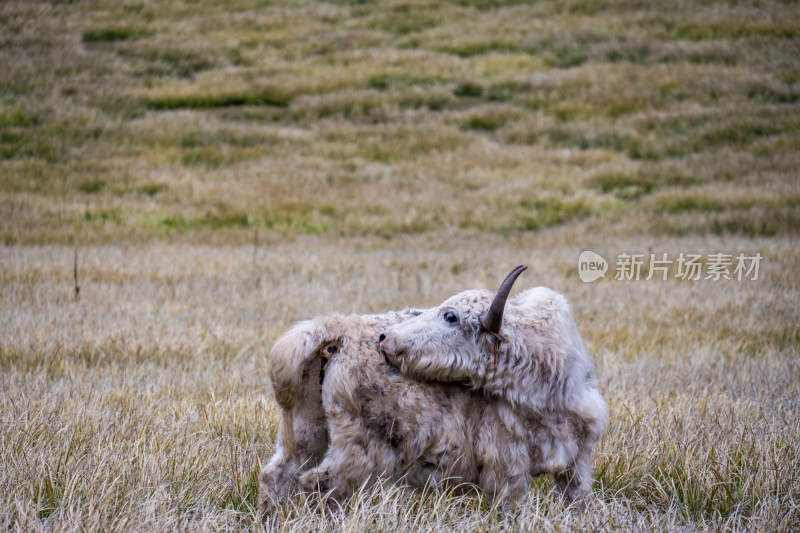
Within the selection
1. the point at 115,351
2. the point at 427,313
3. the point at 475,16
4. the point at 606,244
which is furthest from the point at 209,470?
the point at 475,16

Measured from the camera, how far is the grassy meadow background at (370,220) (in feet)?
11.0

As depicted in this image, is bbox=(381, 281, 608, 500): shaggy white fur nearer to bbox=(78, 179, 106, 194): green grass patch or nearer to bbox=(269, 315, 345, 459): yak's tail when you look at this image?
bbox=(269, 315, 345, 459): yak's tail

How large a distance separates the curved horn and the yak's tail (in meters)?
0.63

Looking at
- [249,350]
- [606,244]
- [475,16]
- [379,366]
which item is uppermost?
[475,16]

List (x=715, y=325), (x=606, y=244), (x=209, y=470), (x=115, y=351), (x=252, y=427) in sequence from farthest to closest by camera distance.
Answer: (x=606, y=244), (x=715, y=325), (x=115, y=351), (x=252, y=427), (x=209, y=470)

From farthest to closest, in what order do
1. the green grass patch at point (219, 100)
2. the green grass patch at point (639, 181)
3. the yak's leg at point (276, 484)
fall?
the green grass patch at point (219, 100) → the green grass patch at point (639, 181) → the yak's leg at point (276, 484)

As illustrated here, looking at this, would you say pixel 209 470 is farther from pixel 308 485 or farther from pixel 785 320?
pixel 785 320

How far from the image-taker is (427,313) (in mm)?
3010

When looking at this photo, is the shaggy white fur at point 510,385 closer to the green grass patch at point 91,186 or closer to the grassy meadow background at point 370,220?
the grassy meadow background at point 370,220

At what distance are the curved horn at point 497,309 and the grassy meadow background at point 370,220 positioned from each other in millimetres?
762

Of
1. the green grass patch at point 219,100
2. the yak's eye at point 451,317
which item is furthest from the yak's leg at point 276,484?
the green grass patch at point 219,100

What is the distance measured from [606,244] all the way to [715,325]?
7.17 meters

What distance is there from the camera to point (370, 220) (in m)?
17.3

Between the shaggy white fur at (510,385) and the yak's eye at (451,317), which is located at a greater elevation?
the yak's eye at (451,317)
